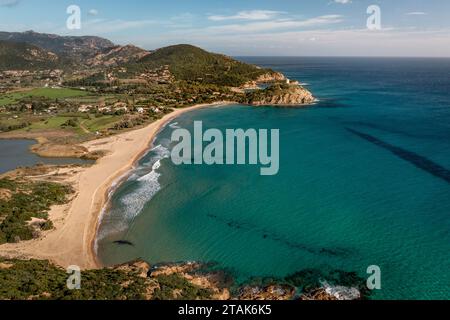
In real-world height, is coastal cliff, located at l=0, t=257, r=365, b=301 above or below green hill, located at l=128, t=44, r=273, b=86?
below

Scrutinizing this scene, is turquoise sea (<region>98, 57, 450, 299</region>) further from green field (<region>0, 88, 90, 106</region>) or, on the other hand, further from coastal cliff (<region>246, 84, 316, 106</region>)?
green field (<region>0, 88, 90, 106</region>)

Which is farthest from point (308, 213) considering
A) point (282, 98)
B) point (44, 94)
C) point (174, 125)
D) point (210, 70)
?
point (210, 70)

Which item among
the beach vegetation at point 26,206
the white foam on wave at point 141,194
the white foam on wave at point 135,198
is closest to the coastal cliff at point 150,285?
the beach vegetation at point 26,206

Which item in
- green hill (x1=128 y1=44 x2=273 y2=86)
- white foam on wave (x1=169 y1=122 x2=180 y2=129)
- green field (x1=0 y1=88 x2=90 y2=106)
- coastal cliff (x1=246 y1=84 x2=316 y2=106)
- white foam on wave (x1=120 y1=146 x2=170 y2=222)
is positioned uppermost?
green hill (x1=128 y1=44 x2=273 y2=86)

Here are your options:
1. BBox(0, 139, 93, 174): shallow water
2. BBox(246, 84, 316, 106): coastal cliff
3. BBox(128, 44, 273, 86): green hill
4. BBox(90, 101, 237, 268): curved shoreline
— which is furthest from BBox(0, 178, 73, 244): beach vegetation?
BBox(128, 44, 273, 86): green hill

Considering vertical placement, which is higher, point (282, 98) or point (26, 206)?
point (282, 98)

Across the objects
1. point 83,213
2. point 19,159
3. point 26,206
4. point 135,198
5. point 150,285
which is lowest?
point 150,285

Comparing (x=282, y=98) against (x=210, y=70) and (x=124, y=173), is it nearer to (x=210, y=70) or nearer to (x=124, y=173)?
(x=210, y=70)
